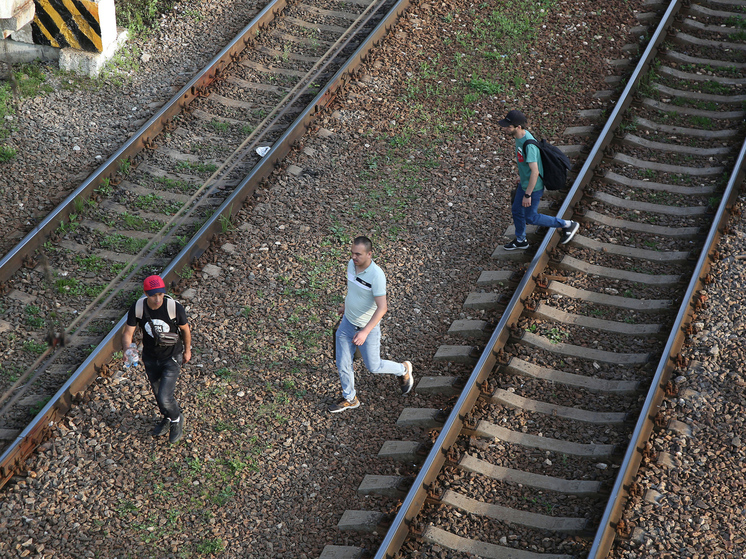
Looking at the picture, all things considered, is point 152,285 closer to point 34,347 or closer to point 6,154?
point 34,347

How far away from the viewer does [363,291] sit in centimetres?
640

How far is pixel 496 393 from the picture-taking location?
7105mm

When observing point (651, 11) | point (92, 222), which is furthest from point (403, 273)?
point (651, 11)

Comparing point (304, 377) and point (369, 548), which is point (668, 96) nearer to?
point (304, 377)

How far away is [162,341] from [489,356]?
3.01m

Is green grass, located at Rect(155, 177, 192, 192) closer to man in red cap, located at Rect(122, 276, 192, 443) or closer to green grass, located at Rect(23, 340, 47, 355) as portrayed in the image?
green grass, located at Rect(23, 340, 47, 355)

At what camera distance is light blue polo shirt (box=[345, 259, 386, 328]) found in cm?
632

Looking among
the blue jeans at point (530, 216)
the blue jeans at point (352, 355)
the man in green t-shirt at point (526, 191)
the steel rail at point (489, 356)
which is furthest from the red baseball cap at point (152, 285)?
the blue jeans at point (530, 216)

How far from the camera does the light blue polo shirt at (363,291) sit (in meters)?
6.32

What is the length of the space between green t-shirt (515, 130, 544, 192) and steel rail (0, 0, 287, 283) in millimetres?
4949

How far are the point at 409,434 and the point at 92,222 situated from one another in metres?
4.71

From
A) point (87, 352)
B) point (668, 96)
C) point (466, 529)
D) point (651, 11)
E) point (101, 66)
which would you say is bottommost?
point (87, 352)

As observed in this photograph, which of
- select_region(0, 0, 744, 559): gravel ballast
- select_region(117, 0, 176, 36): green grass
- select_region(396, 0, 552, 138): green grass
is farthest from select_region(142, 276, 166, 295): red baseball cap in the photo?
select_region(117, 0, 176, 36): green grass

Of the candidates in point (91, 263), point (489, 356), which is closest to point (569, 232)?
point (489, 356)
